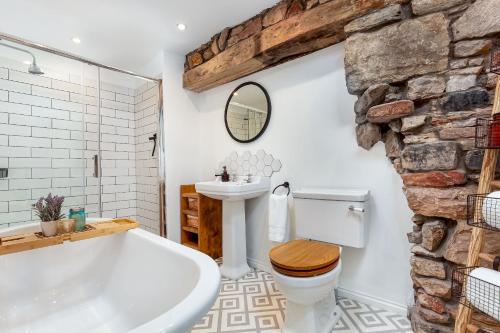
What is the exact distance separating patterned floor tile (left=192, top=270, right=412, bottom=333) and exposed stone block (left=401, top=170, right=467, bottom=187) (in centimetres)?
93

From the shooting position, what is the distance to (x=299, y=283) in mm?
1399

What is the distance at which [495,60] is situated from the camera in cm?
121

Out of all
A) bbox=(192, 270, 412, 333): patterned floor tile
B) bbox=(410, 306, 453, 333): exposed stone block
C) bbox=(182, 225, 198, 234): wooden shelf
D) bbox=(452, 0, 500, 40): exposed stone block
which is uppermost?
bbox=(452, 0, 500, 40): exposed stone block

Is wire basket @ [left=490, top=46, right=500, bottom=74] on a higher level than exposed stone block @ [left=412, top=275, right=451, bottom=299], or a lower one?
higher

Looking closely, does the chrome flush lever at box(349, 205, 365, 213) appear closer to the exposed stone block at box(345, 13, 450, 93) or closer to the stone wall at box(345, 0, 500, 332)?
the stone wall at box(345, 0, 500, 332)

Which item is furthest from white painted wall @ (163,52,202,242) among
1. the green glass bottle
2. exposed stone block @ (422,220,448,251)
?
exposed stone block @ (422,220,448,251)

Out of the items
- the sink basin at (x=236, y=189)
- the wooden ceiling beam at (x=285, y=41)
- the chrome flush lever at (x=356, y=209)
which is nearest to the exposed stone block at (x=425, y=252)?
the chrome flush lever at (x=356, y=209)

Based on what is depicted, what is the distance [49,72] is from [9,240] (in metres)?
1.95

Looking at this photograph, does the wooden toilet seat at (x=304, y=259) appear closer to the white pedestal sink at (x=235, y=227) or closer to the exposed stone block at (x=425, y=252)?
the exposed stone block at (x=425, y=252)

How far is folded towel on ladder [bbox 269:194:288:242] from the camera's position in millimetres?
2127

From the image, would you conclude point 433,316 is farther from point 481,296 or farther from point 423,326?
point 481,296

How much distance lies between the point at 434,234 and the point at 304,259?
28.3 inches

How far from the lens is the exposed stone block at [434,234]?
54.1 inches

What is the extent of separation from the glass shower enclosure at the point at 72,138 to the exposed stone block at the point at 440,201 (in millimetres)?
2371
